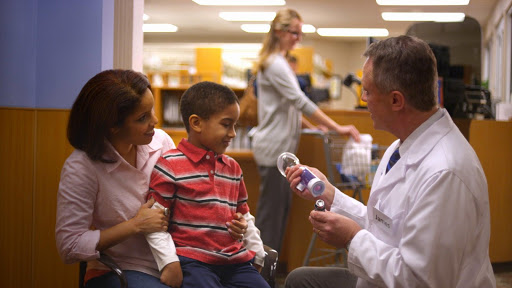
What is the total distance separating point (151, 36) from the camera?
13211mm

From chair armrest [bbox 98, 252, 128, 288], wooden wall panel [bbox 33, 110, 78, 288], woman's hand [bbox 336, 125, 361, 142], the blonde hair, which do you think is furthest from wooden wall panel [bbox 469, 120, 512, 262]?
chair armrest [bbox 98, 252, 128, 288]

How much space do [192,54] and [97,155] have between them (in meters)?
11.9

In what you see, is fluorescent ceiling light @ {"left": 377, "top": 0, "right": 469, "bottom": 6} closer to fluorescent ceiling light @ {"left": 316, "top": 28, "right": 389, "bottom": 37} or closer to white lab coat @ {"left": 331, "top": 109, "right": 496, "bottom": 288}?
fluorescent ceiling light @ {"left": 316, "top": 28, "right": 389, "bottom": 37}

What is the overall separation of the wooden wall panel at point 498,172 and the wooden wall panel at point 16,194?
340cm

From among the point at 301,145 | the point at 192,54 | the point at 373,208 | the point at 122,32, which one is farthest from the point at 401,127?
the point at 192,54

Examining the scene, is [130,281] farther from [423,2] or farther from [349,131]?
[423,2]

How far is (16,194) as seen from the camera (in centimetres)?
221

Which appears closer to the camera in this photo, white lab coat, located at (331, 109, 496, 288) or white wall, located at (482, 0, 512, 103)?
white lab coat, located at (331, 109, 496, 288)

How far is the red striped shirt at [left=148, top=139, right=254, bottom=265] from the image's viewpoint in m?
1.79

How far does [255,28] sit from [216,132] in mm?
10473

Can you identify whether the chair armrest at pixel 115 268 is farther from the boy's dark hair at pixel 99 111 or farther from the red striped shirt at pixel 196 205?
the boy's dark hair at pixel 99 111

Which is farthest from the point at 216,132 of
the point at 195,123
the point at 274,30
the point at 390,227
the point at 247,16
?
the point at 247,16

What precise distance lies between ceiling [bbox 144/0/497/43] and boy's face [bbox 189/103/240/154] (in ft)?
22.4

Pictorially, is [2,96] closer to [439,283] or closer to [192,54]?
[439,283]
